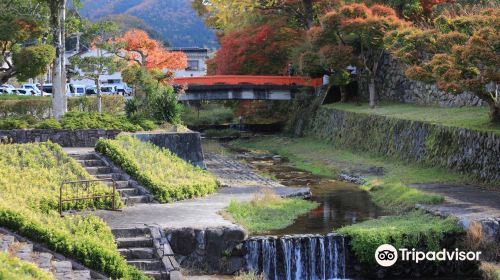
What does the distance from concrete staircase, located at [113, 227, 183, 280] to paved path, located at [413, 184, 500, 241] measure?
870 centimetres

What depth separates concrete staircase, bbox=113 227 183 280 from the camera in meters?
20.0

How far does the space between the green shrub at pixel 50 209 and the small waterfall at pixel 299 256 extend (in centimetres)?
430

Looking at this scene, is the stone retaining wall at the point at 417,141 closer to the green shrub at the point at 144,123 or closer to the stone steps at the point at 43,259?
the green shrub at the point at 144,123

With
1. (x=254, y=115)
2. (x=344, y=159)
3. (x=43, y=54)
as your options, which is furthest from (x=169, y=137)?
(x=254, y=115)

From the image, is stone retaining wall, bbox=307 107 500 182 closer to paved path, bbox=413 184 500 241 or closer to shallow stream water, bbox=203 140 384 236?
paved path, bbox=413 184 500 241

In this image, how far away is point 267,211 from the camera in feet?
88.1

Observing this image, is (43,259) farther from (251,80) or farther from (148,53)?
(251,80)

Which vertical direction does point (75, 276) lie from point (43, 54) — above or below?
below

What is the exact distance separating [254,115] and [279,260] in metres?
45.7

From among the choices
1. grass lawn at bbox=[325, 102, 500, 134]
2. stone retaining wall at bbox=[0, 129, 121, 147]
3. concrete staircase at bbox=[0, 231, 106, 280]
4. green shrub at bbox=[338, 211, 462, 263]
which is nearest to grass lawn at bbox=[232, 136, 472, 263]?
green shrub at bbox=[338, 211, 462, 263]

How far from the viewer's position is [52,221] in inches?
842

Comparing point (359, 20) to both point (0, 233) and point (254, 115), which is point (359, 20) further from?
point (0, 233)

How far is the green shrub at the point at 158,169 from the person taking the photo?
27.8 meters

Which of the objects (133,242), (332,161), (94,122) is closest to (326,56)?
(332,161)
